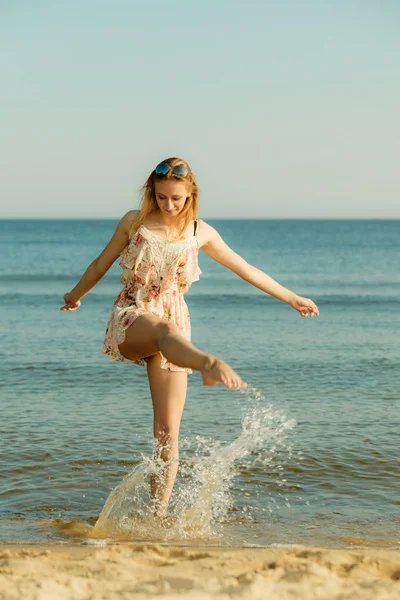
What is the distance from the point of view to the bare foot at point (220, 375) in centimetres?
420

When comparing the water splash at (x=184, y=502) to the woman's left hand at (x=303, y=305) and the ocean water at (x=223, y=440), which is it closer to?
the ocean water at (x=223, y=440)

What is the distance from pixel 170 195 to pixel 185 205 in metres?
0.17

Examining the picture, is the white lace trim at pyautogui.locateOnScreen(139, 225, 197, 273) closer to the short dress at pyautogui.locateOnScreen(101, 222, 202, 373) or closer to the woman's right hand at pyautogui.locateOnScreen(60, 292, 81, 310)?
the short dress at pyautogui.locateOnScreen(101, 222, 202, 373)

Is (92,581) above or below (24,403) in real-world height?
above

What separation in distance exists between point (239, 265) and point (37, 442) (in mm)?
2917

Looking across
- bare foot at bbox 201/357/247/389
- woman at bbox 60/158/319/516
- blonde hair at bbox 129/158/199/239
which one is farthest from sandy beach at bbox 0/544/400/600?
blonde hair at bbox 129/158/199/239

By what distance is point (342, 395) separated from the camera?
9.35 metres

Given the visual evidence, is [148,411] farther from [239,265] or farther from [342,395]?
[239,265]

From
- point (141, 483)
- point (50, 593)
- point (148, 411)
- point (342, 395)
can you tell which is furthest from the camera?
point (342, 395)

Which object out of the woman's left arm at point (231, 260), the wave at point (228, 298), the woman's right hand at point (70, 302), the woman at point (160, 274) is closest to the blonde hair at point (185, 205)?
the woman at point (160, 274)

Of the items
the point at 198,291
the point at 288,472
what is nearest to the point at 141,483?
the point at 288,472

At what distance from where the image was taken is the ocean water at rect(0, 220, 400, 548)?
546 centimetres

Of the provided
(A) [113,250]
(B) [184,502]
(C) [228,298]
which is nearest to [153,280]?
(A) [113,250]

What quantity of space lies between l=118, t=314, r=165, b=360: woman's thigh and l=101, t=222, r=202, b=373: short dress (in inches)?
1.8
